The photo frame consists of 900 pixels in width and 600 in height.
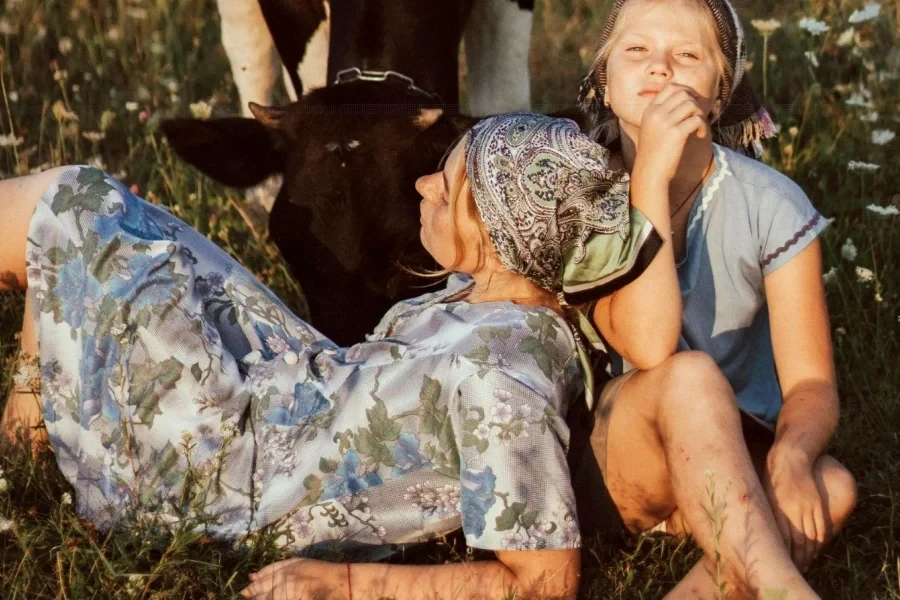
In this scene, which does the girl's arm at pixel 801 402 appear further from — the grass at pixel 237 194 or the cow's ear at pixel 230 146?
the cow's ear at pixel 230 146

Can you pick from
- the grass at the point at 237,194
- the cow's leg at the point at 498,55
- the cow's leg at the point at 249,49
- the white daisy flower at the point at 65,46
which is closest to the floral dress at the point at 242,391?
the grass at the point at 237,194

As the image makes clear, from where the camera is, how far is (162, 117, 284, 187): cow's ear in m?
3.90

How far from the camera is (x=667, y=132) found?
2.78m

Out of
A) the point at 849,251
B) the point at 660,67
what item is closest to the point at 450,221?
the point at 660,67

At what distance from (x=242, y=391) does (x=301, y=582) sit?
426 millimetres

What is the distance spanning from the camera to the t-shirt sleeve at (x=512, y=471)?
262 centimetres

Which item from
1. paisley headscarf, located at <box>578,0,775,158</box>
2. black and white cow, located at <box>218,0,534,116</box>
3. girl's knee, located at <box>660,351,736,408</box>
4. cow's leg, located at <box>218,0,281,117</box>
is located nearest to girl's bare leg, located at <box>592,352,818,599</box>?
girl's knee, located at <box>660,351,736,408</box>

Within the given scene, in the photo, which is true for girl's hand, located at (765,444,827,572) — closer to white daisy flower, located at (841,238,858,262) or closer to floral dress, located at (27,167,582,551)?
floral dress, located at (27,167,582,551)

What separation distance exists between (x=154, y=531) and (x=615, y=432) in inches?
35.3

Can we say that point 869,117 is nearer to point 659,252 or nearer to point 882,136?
point 882,136

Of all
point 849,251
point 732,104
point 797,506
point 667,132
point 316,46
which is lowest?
point 849,251

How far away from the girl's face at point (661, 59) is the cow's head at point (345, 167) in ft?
2.66

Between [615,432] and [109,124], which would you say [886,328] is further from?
[109,124]

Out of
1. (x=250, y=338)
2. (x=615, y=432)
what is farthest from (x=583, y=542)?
(x=250, y=338)
